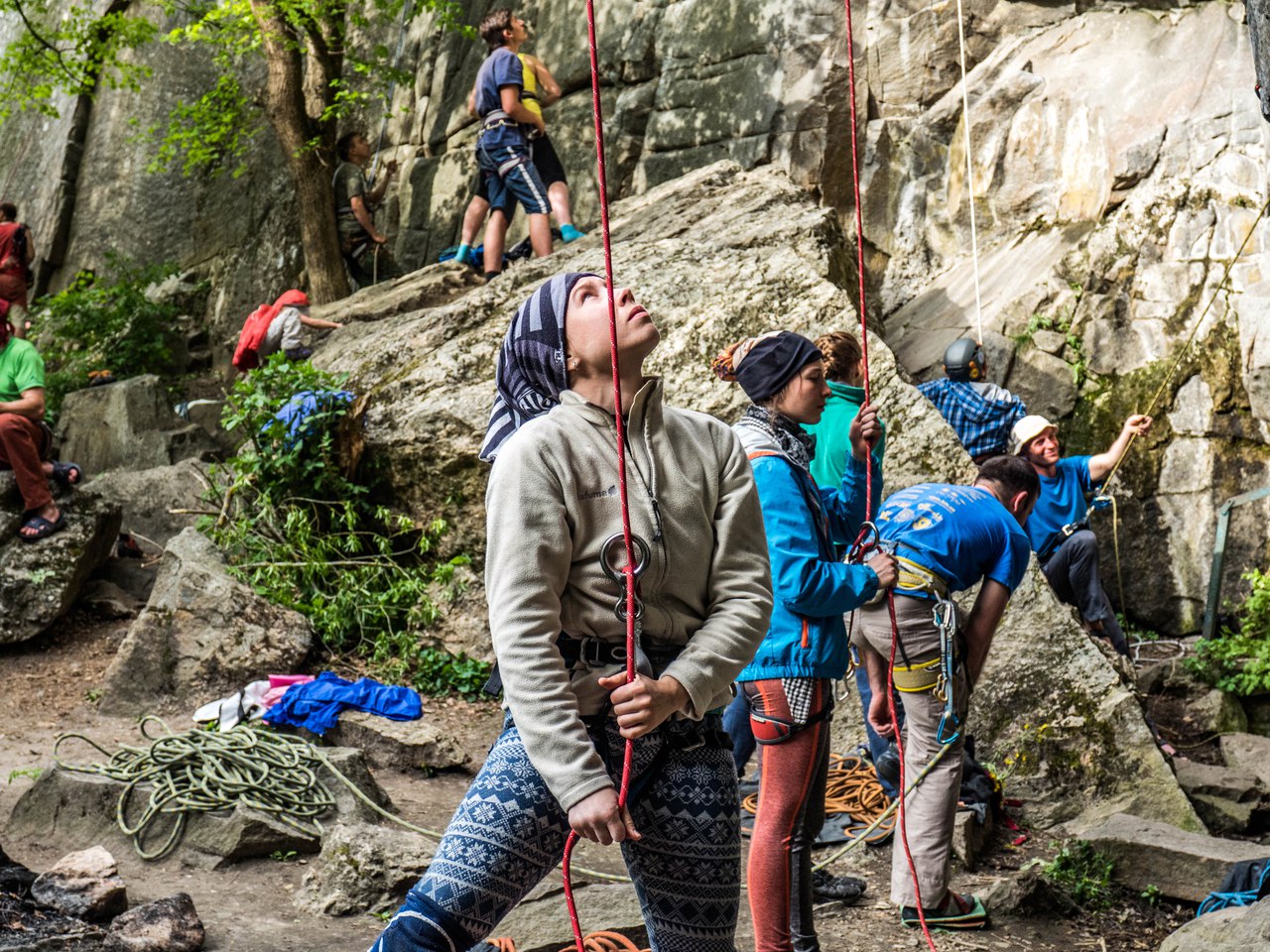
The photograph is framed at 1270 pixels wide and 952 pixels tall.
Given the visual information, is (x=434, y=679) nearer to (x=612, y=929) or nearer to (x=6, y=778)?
(x=6, y=778)

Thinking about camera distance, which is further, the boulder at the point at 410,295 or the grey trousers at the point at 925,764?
the boulder at the point at 410,295

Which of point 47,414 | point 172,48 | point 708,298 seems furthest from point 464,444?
point 172,48

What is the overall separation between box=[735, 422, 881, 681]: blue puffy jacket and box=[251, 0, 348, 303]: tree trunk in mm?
9569

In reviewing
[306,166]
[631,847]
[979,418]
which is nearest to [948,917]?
[631,847]

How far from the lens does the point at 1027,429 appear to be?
22.0 ft

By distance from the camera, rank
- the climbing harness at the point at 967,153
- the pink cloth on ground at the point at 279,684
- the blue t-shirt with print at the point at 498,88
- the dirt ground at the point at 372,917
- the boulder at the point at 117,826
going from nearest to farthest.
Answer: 1. the dirt ground at the point at 372,917
2. the boulder at the point at 117,826
3. the pink cloth on ground at the point at 279,684
4. the blue t-shirt with print at the point at 498,88
5. the climbing harness at the point at 967,153

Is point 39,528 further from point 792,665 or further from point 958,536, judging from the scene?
point 792,665

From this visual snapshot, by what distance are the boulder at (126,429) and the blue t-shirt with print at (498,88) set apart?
14.4 ft

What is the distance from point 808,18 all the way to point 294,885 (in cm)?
991

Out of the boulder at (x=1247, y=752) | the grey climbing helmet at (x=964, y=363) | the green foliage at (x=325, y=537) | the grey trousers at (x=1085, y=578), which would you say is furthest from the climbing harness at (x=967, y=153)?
the green foliage at (x=325, y=537)

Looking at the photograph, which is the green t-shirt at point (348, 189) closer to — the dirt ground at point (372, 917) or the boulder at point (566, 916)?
the dirt ground at point (372, 917)

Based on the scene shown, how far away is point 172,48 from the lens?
53.4ft

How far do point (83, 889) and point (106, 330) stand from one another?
11081 mm

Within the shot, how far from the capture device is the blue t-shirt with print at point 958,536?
427cm
